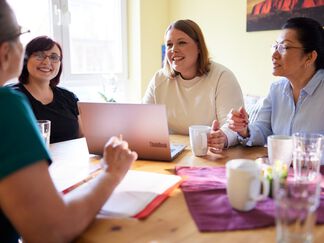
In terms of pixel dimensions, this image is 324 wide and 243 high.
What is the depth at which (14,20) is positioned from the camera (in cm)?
74

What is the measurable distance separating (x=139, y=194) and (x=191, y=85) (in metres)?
1.13

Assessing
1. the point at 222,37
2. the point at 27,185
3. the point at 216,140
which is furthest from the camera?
the point at 222,37

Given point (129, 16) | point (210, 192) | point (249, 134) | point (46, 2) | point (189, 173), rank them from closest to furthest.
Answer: point (210, 192)
point (189, 173)
point (249, 134)
point (46, 2)
point (129, 16)

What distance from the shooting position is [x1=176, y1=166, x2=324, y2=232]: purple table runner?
74cm

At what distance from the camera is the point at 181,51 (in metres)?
1.90

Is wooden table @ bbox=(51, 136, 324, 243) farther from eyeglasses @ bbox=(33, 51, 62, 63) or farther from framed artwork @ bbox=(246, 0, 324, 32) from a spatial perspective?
framed artwork @ bbox=(246, 0, 324, 32)

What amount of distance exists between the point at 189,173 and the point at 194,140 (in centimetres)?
22

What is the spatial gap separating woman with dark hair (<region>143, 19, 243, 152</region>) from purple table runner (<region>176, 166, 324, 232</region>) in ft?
2.73

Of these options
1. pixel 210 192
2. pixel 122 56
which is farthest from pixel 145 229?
pixel 122 56

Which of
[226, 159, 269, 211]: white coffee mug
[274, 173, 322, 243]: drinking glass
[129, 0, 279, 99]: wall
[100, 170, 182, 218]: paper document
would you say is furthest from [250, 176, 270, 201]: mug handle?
[129, 0, 279, 99]: wall

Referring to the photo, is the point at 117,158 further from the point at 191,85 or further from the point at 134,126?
the point at 191,85

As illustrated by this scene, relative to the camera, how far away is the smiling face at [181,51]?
1.89 m

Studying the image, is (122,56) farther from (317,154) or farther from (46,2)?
(317,154)

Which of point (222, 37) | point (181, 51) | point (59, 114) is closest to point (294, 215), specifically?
point (181, 51)
